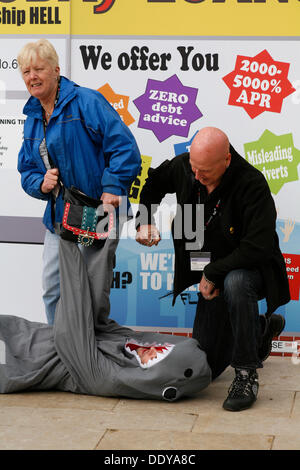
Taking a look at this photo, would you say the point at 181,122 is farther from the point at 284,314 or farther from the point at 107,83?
the point at 284,314

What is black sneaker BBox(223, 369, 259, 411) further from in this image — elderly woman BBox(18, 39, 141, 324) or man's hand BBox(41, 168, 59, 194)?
man's hand BBox(41, 168, 59, 194)

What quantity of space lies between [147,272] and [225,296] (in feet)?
4.10

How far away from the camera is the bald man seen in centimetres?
384

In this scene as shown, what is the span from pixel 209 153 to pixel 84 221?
77cm

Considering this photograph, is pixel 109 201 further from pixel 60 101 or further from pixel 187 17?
pixel 187 17

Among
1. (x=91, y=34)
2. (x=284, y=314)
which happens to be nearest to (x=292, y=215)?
(x=284, y=314)

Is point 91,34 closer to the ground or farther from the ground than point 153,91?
farther from the ground

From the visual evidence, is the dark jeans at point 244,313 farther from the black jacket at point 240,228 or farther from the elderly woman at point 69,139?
the elderly woman at point 69,139

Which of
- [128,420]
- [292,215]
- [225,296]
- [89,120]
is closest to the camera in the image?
[128,420]

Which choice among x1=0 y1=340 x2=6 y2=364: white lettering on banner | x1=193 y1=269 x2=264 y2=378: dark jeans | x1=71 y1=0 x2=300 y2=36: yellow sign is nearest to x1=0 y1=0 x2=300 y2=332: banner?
x1=71 y1=0 x2=300 y2=36: yellow sign

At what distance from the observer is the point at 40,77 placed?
163 inches

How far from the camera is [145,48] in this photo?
4926 millimetres

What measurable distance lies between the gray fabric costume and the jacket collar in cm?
73

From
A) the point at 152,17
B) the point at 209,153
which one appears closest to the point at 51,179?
the point at 209,153
